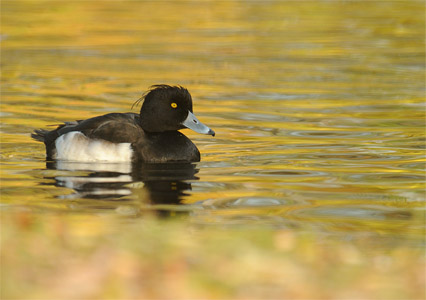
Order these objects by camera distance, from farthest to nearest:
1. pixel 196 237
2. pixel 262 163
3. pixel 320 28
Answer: pixel 320 28
pixel 262 163
pixel 196 237

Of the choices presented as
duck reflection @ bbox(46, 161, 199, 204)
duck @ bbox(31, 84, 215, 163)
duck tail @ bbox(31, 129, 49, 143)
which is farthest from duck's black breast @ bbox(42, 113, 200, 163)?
duck tail @ bbox(31, 129, 49, 143)

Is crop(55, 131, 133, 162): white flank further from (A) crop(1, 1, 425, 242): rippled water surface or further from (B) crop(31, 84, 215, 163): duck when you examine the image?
(A) crop(1, 1, 425, 242): rippled water surface

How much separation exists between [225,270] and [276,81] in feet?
40.2

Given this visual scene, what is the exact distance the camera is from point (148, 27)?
26875 mm

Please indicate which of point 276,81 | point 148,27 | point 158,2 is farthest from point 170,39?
point 158,2

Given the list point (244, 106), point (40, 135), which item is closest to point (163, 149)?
point (40, 135)

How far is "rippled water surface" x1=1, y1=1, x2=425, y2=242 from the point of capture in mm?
8867

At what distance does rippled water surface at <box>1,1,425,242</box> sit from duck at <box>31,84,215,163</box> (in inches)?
10.1

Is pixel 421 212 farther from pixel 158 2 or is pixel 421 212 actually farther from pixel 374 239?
pixel 158 2

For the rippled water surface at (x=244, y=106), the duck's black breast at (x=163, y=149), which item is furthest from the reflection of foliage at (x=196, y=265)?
the duck's black breast at (x=163, y=149)

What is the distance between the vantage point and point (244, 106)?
1525 centimetres

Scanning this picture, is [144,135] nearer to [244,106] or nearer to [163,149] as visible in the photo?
[163,149]

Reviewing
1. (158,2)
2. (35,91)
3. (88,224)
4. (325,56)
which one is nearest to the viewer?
(88,224)

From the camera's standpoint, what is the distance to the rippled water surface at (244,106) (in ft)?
29.1
